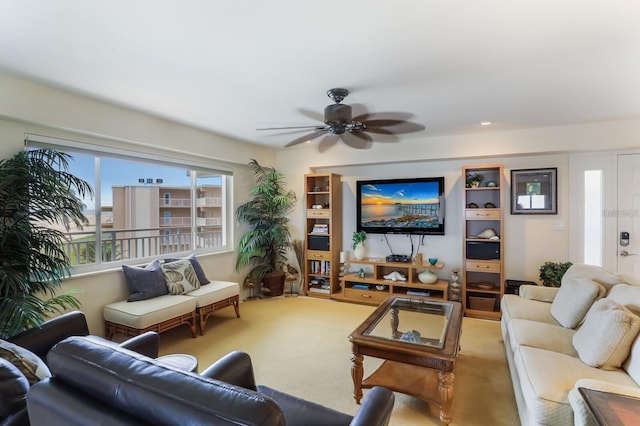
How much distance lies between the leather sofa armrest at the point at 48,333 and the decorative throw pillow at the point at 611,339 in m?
3.34

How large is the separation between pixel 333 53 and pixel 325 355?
2.63 m

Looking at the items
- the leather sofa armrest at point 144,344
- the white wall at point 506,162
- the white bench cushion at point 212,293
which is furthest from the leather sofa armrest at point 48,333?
the white wall at point 506,162

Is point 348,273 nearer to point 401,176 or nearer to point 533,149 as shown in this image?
point 401,176

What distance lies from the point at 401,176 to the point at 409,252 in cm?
120

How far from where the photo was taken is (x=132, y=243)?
4012 millimetres

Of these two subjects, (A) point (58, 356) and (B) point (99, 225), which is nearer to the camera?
(A) point (58, 356)

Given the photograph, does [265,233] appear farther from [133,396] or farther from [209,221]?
[133,396]

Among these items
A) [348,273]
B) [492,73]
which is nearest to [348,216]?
[348,273]

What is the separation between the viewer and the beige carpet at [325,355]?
224 cm

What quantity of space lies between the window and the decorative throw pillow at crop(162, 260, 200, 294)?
38 cm

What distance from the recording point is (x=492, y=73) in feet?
7.97

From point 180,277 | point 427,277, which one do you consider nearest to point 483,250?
point 427,277

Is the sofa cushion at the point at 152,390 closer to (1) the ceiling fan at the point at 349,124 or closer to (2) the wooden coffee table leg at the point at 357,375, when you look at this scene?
(2) the wooden coffee table leg at the point at 357,375

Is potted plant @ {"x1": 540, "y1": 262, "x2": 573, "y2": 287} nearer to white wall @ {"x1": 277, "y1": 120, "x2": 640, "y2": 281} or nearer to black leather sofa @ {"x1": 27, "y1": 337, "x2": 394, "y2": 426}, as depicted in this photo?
white wall @ {"x1": 277, "y1": 120, "x2": 640, "y2": 281}
